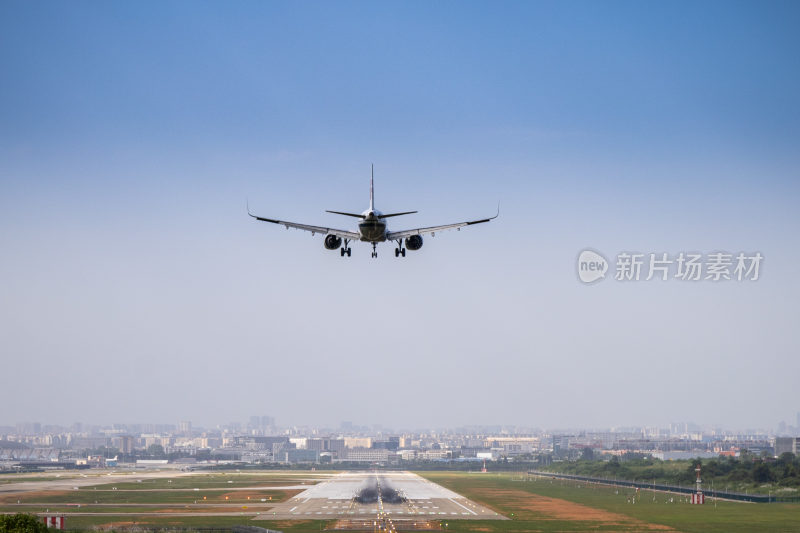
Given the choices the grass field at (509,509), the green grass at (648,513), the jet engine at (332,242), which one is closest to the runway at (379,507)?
the grass field at (509,509)

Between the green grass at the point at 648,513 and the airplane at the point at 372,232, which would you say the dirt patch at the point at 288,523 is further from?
the airplane at the point at 372,232

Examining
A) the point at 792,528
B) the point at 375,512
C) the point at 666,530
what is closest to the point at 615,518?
the point at 666,530

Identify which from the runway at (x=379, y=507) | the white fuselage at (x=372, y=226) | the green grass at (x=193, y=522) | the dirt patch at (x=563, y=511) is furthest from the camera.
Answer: the runway at (x=379, y=507)

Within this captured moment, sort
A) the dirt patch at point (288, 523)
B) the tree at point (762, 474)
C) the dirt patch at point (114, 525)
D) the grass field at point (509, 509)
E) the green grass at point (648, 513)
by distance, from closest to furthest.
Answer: the dirt patch at point (114, 525) < the dirt patch at point (288, 523) < the green grass at point (648, 513) < the grass field at point (509, 509) < the tree at point (762, 474)

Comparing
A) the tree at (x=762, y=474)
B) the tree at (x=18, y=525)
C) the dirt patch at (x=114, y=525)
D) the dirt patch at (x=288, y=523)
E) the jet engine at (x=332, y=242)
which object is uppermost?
the jet engine at (x=332, y=242)

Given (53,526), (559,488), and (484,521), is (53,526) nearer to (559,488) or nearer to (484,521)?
(484,521)

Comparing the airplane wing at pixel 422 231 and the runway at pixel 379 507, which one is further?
the runway at pixel 379 507

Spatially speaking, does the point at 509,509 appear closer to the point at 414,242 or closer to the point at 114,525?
the point at 114,525
